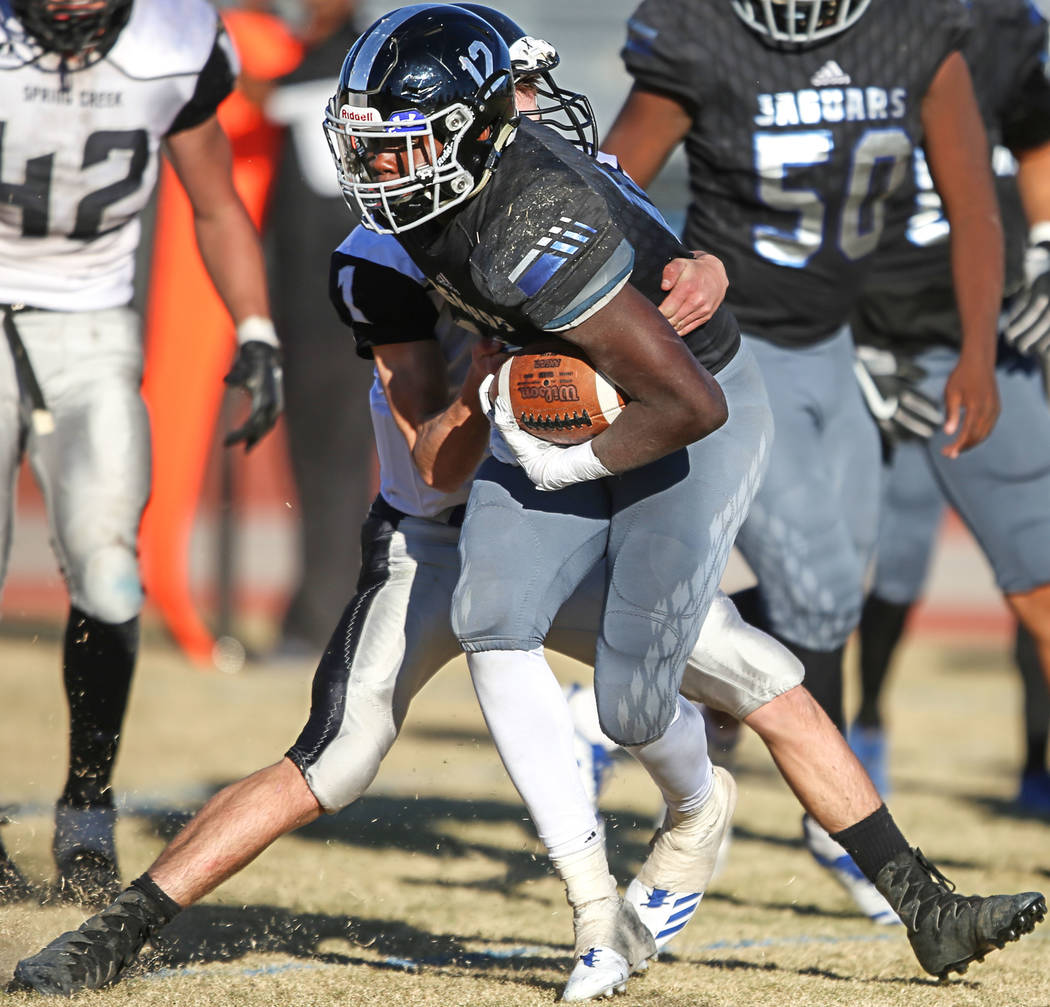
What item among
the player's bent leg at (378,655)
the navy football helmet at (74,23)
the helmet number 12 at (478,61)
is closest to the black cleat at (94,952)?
the player's bent leg at (378,655)

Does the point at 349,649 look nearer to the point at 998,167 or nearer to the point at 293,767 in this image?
the point at 293,767

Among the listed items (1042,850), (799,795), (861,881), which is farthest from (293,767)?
(1042,850)

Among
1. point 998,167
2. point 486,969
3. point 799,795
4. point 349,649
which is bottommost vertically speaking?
point 486,969

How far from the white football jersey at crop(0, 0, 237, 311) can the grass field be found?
4.20 feet

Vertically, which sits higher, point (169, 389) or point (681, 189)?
point (681, 189)

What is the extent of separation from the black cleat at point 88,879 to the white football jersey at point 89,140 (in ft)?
3.74

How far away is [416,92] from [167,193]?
5.00m

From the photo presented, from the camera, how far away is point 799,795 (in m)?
2.92

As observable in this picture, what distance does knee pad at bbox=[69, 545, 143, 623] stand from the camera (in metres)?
3.33

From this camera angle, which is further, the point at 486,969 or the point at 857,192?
the point at 857,192

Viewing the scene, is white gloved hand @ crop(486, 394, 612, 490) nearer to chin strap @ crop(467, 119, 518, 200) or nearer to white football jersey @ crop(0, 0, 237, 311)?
chin strap @ crop(467, 119, 518, 200)

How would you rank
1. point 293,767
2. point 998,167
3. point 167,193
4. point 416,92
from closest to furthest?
point 416,92 → point 293,767 → point 998,167 → point 167,193

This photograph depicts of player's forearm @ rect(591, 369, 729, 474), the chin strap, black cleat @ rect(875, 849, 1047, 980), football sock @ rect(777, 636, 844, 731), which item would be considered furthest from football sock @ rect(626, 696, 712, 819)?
the chin strap

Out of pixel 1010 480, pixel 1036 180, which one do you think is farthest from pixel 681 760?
pixel 1036 180
